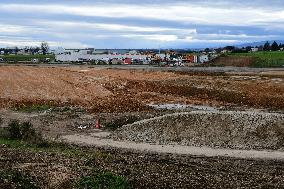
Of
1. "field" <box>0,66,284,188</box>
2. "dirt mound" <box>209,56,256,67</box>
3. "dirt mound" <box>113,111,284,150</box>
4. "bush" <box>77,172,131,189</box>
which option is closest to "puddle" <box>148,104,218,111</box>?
"field" <box>0,66,284,188</box>

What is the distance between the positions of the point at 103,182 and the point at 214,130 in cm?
1064

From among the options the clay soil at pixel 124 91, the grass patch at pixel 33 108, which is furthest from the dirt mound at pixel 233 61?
the grass patch at pixel 33 108

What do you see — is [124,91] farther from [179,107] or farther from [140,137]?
[140,137]

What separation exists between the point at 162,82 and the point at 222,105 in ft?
55.3

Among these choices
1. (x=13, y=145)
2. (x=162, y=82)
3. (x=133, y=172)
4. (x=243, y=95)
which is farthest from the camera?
(x=162, y=82)

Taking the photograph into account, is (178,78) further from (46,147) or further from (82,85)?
(46,147)

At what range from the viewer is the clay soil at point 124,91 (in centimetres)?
4000

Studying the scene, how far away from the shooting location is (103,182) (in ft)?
52.7

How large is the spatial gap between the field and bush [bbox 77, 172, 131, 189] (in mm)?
33

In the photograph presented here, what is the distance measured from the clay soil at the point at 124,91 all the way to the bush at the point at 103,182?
65.5 feet

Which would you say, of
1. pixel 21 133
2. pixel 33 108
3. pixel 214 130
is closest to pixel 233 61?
pixel 33 108

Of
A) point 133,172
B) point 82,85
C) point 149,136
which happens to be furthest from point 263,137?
point 82,85

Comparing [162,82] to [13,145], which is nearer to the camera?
[13,145]

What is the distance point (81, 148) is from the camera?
78.1 feet
